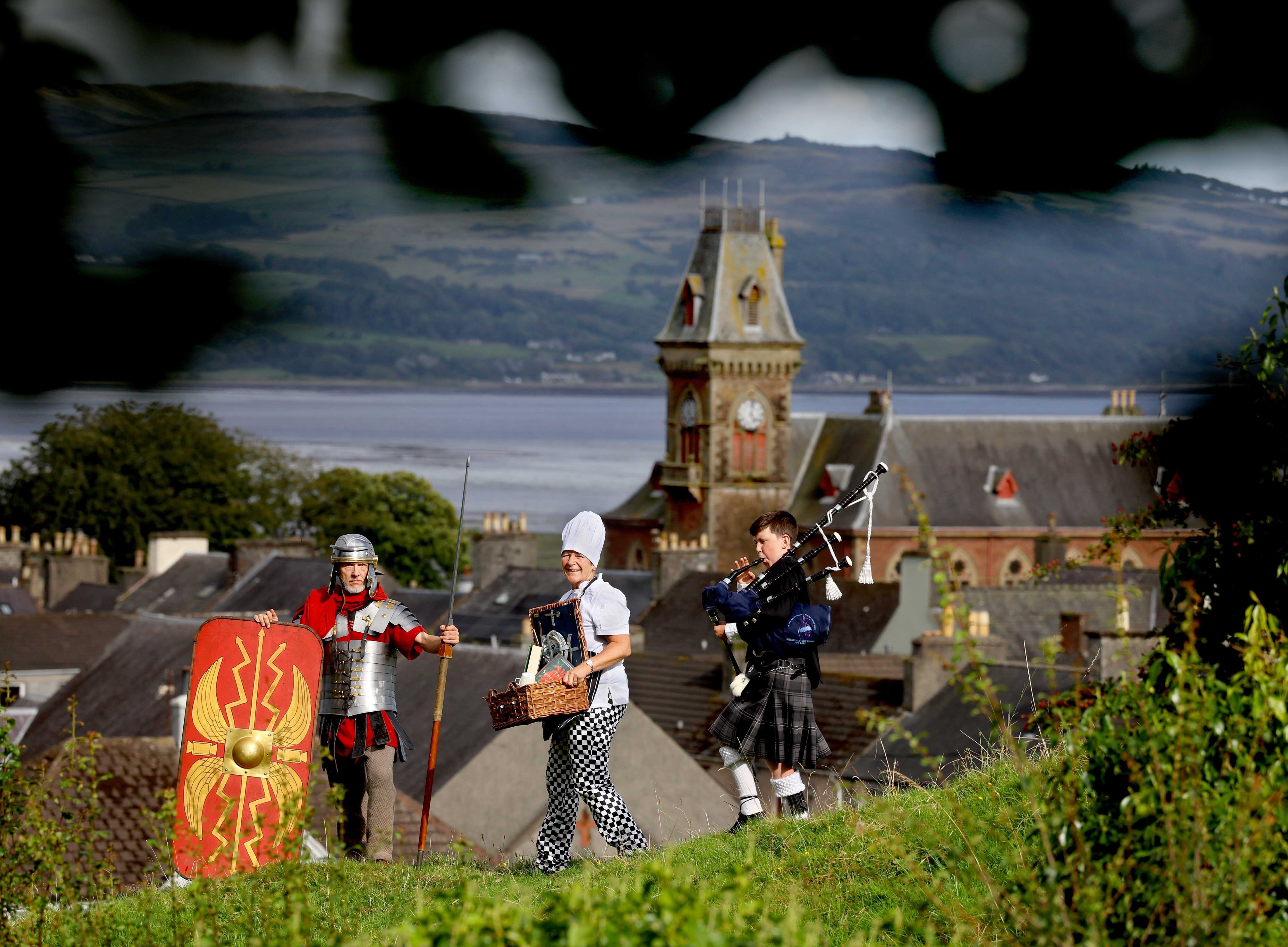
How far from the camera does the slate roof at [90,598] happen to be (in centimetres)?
7938

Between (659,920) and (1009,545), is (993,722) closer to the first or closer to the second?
(659,920)

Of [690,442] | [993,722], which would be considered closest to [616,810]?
[993,722]

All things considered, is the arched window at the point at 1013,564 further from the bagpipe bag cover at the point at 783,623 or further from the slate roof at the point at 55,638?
the bagpipe bag cover at the point at 783,623

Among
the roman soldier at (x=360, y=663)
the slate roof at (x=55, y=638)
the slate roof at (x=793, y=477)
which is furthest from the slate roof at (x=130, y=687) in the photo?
the slate roof at (x=793, y=477)

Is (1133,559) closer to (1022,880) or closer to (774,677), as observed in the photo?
(774,677)

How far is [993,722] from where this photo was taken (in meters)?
6.82

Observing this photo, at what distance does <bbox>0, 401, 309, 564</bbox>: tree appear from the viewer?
97312 mm

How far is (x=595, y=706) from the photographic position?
384 inches

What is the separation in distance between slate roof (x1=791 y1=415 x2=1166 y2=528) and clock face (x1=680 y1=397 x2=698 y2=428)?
7541mm

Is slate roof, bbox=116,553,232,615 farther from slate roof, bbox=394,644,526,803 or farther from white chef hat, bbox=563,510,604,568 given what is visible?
white chef hat, bbox=563,510,604,568

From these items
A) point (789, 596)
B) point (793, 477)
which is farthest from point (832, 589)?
point (793, 477)

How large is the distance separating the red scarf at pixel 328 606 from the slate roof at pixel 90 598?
70.7 metres

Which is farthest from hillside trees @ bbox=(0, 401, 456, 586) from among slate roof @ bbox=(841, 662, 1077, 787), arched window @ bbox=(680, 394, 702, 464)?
slate roof @ bbox=(841, 662, 1077, 787)

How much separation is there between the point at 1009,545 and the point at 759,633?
8818 centimetres
